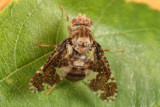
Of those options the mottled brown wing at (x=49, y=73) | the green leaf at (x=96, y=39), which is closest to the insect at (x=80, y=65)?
the mottled brown wing at (x=49, y=73)

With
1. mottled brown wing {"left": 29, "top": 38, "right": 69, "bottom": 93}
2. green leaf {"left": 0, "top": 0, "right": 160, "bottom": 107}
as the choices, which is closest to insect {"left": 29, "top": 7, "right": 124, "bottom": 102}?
mottled brown wing {"left": 29, "top": 38, "right": 69, "bottom": 93}

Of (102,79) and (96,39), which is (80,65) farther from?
(96,39)

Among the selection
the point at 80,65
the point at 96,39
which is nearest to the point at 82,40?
the point at 96,39

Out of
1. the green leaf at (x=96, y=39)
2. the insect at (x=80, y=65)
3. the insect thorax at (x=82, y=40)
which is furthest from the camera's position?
the insect thorax at (x=82, y=40)

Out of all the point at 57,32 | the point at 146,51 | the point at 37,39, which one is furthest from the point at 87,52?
the point at 146,51

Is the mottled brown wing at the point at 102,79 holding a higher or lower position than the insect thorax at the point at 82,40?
lower

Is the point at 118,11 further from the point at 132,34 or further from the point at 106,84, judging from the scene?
the point at 106,84

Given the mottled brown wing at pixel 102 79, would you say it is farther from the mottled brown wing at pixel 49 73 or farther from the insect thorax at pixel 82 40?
the mottled brown wing at pixel 49 73
